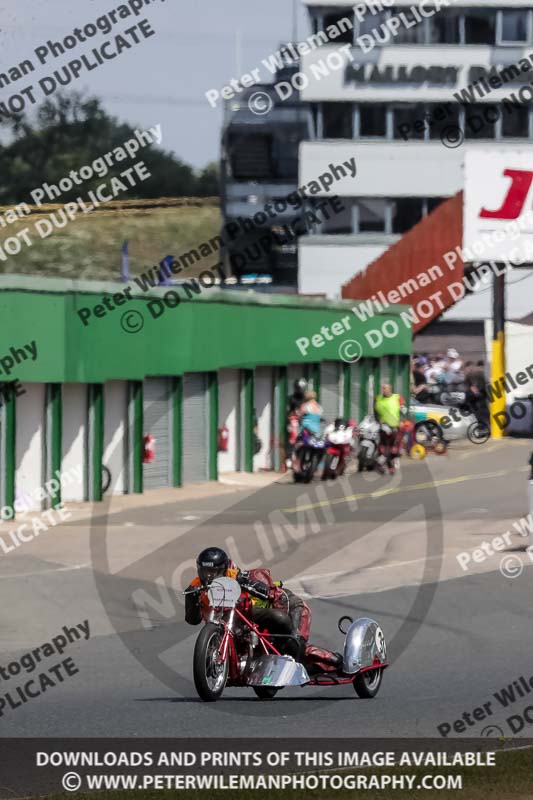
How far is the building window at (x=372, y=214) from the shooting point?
209 ft

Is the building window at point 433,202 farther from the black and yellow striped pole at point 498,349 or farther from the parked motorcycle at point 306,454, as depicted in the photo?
the parked motorcycle at point 306,454

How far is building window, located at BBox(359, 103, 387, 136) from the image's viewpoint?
64.2 meters

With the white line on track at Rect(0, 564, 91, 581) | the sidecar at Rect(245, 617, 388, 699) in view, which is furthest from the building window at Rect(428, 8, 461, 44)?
the sidecar at Rect(245, 617, 388, 699)

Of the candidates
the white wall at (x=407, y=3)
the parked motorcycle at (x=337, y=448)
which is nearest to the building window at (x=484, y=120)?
the white wall at (x=407, y=3)

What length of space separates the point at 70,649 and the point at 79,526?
802 cm

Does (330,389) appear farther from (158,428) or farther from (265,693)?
(265,693)

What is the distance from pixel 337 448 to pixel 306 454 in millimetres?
804

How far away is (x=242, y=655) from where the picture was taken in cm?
1044

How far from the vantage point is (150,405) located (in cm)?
2758

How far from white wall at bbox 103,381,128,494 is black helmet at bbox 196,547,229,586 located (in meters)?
15.8

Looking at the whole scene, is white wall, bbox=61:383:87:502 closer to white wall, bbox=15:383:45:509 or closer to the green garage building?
the green garage building

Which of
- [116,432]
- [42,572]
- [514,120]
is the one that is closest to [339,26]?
[514,120]

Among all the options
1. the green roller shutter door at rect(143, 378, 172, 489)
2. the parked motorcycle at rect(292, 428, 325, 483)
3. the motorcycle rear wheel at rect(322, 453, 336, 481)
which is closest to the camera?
the green roller shutter door at rect(143, 378, 172, 489)

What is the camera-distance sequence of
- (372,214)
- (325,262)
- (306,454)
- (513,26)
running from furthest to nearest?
(513,26) → (372,214) → (325,262) → (306,454)
